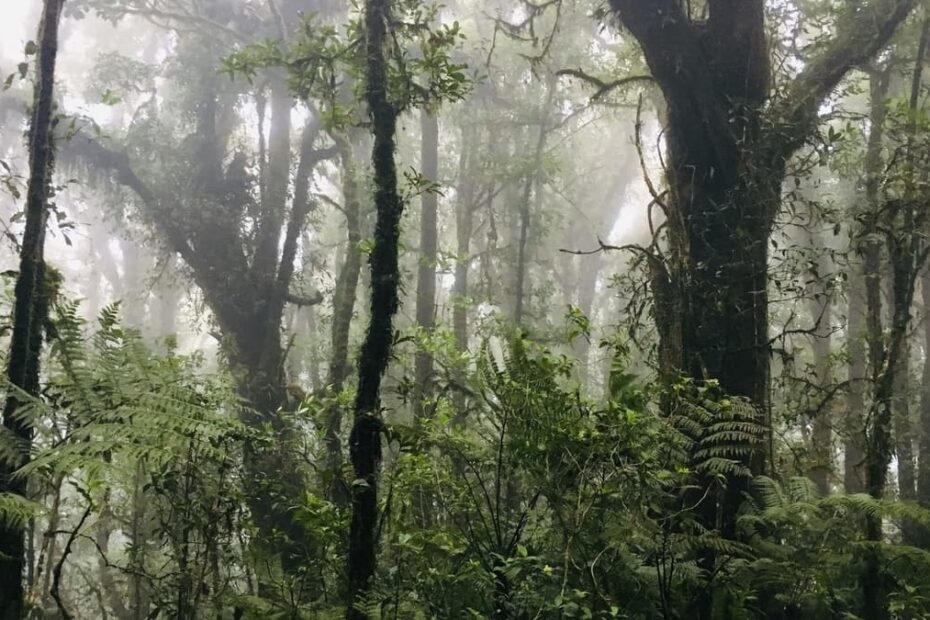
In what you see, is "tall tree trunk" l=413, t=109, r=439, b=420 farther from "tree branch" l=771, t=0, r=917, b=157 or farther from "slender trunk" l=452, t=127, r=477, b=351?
"tree branch" l=771, t=0, r=917, b=157

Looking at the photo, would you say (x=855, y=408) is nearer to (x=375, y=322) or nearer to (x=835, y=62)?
(x=835, y=62)

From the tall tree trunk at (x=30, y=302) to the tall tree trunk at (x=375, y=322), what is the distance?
1.58 m

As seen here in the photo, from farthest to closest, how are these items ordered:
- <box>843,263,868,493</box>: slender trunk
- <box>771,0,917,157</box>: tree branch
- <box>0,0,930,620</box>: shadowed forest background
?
<box>843,263,868,493</box>: slender trunk, <box>771,0,917,157</box>: tree branch, <box>0,0,930,620</box>: shadowed forest background

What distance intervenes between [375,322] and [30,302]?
1.83 m

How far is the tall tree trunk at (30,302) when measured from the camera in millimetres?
3436

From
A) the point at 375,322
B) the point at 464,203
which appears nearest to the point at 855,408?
the point at 464,203

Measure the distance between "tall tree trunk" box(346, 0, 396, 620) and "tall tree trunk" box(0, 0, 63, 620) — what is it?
158 centimetres

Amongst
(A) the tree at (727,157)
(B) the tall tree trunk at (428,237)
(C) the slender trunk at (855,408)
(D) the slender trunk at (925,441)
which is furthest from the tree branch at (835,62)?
(B) the tall tree trunk at (428,237)

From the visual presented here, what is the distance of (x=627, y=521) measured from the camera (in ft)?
12.7

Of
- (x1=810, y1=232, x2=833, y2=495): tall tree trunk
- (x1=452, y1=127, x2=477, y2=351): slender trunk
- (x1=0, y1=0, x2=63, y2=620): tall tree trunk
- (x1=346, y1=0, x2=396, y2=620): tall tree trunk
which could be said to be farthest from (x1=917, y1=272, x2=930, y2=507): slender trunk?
(x1=0, y1=0, x2=63, y2=620): tall tree trunk

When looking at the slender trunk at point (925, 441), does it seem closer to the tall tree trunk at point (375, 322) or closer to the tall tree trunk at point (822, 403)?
the tall tree trunk at point (822, 403)

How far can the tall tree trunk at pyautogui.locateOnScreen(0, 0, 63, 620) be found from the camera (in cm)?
344

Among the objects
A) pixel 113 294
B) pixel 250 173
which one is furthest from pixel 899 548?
pixel 113 294

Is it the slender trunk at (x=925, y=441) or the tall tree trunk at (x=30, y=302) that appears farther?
the slender trunk at (x=925, y=441)
